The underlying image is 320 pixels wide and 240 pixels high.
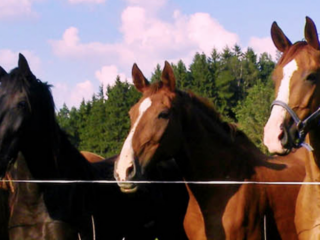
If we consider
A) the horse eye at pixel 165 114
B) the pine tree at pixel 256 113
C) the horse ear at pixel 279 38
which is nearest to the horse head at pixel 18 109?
the horse eye at pixel 165 114

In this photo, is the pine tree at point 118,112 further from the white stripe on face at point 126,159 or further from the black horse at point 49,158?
the white stripe on face at point 126,159

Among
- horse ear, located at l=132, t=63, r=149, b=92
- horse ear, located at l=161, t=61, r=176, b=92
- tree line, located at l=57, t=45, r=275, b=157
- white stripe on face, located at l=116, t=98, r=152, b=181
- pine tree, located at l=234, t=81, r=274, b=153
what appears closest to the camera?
white stripe on face, located at l=116, t=98, r=152, b=181

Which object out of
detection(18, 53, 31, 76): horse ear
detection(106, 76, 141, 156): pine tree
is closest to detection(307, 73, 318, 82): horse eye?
detection(18, 53, 31, 76): horse ear

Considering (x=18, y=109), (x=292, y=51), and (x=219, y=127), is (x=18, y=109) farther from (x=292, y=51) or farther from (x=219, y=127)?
(x=292, y=51)

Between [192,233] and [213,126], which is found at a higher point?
[213,126]

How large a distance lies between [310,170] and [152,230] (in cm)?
292

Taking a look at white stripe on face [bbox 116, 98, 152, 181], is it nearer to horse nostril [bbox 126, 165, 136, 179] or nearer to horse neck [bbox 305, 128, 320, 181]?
horse nostril [bbox 126, 165, 136, 179]

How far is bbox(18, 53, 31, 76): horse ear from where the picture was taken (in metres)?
6.12

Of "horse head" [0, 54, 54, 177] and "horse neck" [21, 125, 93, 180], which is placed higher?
"horse head" [0, 54, 54, 177]

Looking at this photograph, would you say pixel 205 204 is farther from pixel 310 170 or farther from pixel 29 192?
pixel 29 192

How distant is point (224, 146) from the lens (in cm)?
611

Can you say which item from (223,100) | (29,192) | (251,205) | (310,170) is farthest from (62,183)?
(223,100)

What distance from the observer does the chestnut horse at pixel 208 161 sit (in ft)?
18.4

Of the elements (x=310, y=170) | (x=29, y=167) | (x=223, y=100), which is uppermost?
(x=223, y=100)
